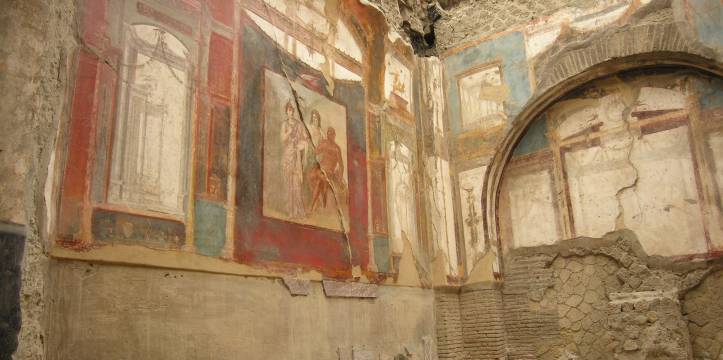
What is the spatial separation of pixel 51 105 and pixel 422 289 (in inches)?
154

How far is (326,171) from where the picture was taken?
4.59 metres

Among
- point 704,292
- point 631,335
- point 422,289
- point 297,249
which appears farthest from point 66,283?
point 704,292

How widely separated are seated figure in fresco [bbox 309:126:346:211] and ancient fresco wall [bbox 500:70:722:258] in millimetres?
2190

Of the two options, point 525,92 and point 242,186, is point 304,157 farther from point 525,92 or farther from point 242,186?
point 525,92

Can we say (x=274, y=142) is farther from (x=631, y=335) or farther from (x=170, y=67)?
(x=631, y=335)

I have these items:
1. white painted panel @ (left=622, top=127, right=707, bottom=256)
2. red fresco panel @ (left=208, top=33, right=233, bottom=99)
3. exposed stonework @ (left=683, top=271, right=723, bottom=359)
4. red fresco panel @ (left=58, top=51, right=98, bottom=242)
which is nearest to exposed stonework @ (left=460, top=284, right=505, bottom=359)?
white painted panel @ (left=622, top=127, right=707, bottom=256)

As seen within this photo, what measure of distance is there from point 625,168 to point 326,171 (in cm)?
294

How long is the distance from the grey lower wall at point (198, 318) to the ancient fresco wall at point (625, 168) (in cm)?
211

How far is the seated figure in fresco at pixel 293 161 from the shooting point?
13.6ft

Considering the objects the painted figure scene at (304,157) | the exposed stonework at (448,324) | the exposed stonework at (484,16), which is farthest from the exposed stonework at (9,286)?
the exposed stonework at (484,16)

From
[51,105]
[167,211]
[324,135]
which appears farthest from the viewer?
[324,135]

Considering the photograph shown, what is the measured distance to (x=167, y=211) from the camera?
319cm

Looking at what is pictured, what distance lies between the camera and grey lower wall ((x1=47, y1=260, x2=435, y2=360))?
2654mm

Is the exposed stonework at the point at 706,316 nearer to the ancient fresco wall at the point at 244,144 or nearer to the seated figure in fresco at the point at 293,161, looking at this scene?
the ancient fresco wall at the point at 244,144
